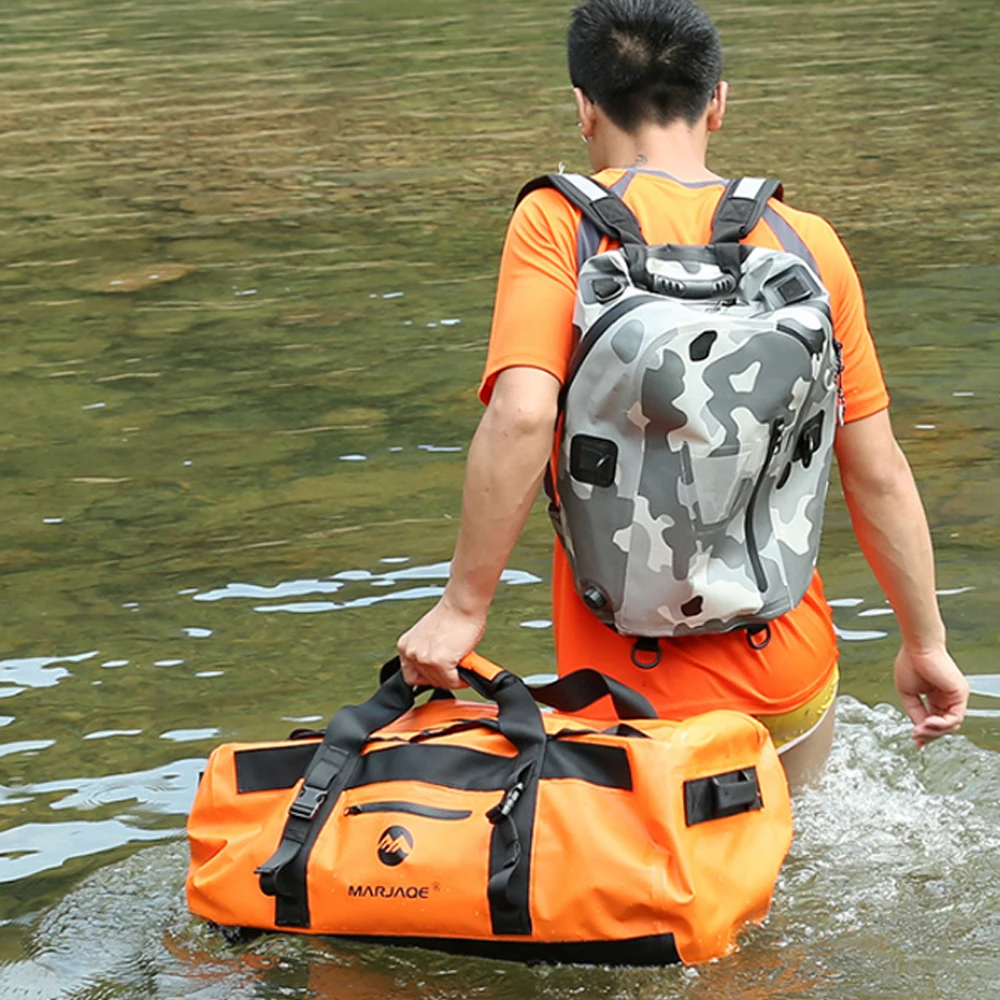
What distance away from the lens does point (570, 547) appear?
3193 mm

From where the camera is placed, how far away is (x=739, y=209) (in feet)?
10.1

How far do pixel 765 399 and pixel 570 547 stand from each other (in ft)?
1.50

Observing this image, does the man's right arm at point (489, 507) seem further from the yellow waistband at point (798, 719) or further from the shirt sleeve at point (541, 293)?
the yellow waistband at point (798, 719)

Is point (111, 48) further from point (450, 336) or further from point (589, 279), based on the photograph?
point (589, 279)

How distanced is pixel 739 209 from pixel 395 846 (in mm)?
1279

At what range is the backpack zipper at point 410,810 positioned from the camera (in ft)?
10.2

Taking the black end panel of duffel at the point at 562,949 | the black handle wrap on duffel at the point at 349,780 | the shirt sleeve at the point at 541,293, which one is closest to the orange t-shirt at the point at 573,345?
the shirt sleeve at the point at 541,293

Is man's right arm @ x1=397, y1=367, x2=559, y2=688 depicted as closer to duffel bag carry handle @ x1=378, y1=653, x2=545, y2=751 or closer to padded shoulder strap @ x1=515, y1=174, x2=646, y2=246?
duffel bag carry handle @ x1=378, y1=653, x2=545, y2=751

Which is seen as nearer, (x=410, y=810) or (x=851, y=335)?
(x=410, y=810)

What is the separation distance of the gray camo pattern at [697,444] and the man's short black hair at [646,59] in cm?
31

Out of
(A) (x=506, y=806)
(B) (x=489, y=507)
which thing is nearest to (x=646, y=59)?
(B) (x=489, y=507)

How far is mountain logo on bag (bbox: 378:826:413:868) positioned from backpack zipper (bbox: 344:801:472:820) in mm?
40

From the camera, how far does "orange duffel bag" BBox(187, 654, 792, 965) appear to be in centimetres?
298

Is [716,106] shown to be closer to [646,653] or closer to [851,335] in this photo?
[851,335]
